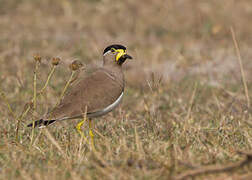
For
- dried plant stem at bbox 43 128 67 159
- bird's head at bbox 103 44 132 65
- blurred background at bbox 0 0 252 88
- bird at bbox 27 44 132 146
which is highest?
blurred background at bbox 0 0 252 88

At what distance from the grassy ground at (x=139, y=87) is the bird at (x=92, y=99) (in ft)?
0.63

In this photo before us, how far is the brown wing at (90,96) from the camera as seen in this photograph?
150 inches

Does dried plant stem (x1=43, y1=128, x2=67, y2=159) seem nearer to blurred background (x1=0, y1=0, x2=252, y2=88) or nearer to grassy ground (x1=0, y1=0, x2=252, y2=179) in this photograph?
grassy ground (x1=0, y1=0, x2=252, y2=179)

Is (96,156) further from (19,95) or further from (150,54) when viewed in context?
(150,54)

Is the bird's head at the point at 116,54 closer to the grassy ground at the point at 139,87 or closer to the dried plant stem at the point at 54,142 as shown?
the grassy ground at the point at 139,87

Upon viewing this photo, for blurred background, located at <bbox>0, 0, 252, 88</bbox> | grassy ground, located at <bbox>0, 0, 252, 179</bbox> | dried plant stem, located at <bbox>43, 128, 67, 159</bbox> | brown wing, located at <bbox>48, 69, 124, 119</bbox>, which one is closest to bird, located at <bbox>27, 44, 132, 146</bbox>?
brown wing, located at <bbox>48, 69, 124, 119</bbox>

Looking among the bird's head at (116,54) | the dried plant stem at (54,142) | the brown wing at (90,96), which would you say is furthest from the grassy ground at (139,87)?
the brown wing at (90,96)

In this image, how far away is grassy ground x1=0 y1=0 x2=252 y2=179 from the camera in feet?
10.4

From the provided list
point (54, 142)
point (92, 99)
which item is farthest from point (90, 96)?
point (54, 142)

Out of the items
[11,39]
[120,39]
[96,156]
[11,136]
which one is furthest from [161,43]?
[96,156]

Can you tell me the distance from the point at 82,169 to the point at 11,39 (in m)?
7.02

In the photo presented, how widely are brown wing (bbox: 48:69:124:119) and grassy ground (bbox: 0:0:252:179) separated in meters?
0.24

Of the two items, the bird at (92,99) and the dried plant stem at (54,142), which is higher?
the bird at (92,99)

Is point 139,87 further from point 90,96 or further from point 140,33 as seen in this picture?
point 140,33
